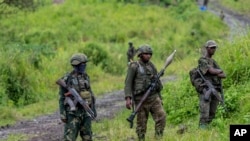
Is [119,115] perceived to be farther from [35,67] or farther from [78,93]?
[35,67]

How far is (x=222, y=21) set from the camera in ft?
128

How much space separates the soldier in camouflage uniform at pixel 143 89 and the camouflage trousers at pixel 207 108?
1.06 m

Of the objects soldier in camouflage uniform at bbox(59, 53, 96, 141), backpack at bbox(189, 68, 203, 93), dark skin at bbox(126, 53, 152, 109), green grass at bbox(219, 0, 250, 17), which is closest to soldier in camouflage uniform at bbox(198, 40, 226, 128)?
backpack at bbox(189, 68, 203, 93)

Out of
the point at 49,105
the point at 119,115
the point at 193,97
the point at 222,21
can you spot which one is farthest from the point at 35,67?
the point at 222,21

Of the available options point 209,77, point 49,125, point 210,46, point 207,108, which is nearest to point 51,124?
point 49,125

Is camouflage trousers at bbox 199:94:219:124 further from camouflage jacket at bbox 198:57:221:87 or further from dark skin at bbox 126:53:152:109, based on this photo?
dark skin at bbox 126:53:152:109

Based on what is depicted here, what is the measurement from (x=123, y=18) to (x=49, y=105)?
2088cm

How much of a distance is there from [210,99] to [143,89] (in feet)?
5.07

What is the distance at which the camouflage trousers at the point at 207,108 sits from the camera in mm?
9562

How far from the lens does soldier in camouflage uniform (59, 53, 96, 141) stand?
825cm

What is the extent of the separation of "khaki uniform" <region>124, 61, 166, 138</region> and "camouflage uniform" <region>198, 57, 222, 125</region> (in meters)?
Answer: 1.07

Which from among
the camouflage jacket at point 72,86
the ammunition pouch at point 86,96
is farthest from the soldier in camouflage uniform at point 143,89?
the camouflage jacket at point 72,86

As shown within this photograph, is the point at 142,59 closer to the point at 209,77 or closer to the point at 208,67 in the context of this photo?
the point at 208,67

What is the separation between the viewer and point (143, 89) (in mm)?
8766
